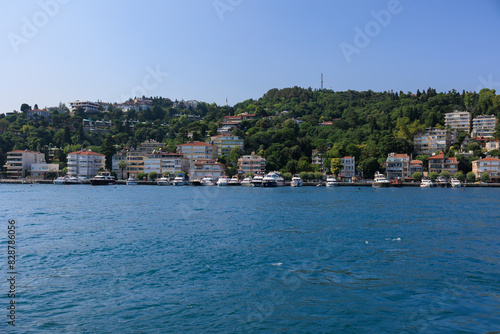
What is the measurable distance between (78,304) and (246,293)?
4.35 metres

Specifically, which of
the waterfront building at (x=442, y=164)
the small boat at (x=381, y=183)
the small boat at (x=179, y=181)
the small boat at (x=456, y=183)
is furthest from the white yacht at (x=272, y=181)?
the waterfront building at (x=442, y=164)

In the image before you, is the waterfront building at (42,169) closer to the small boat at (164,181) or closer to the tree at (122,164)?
the tree at (122,164)

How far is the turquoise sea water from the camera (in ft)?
30.9

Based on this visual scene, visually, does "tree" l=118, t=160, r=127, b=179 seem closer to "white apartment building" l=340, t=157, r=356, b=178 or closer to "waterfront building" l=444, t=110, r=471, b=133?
"white apartment building" l=340, t=157, r=356, b=178

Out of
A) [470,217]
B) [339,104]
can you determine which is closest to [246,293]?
[470,217]

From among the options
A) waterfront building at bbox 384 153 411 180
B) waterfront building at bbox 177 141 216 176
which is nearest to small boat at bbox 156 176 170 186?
waterfront building at bbox 177 141 216 176

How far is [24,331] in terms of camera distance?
887cm

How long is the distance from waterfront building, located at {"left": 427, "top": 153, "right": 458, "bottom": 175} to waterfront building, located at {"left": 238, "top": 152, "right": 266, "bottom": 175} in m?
37.9

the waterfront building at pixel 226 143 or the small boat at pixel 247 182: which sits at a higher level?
the waterfront building at pixel 226 143

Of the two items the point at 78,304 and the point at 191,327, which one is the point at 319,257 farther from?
the point at 78,304

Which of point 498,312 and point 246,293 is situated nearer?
point 498,312

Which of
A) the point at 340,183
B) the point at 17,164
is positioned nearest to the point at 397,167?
the point at 340,183

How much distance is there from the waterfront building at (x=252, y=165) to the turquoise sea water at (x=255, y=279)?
70.7 m

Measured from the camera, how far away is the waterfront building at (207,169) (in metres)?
96.8
